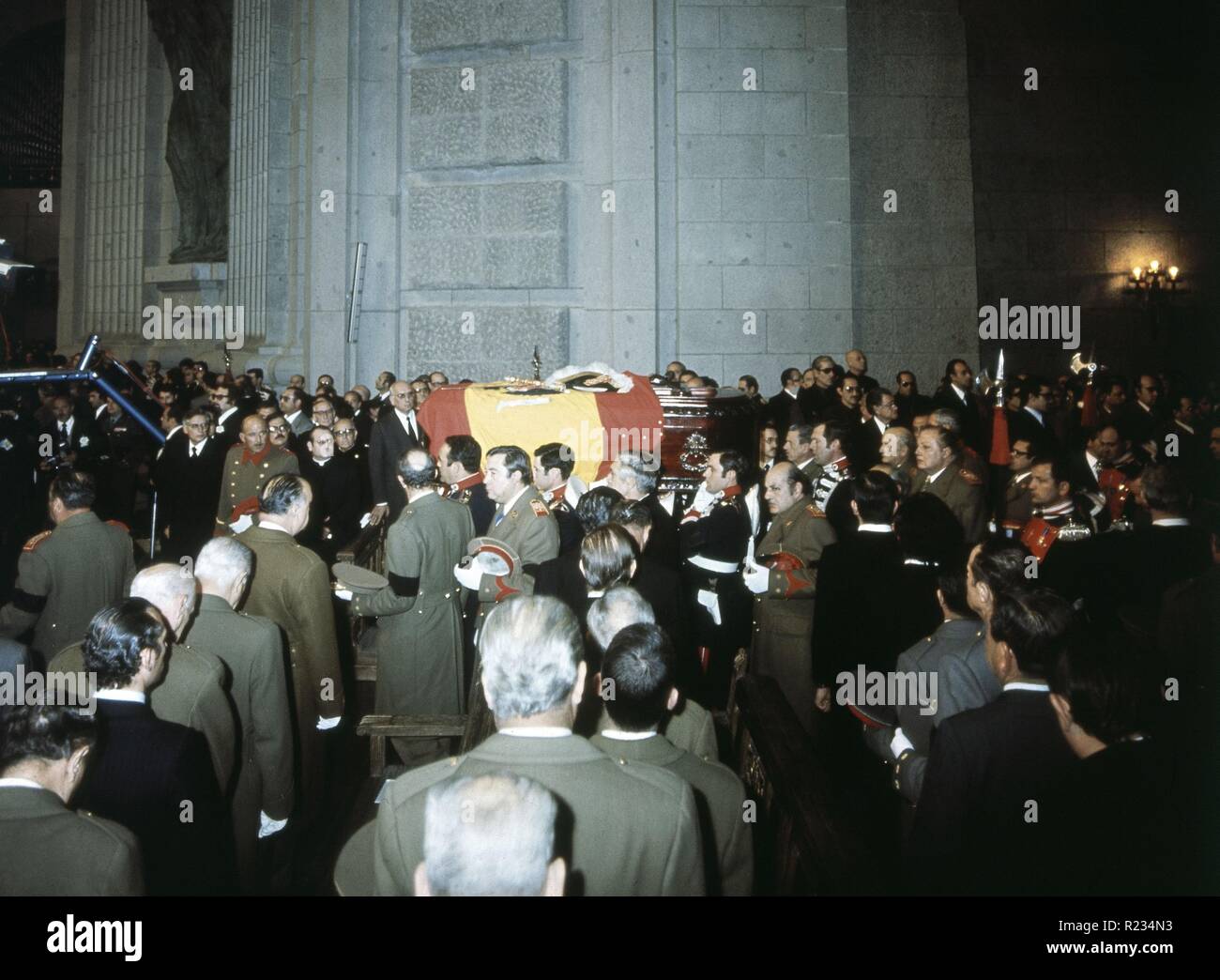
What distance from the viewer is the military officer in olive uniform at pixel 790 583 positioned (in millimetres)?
5070

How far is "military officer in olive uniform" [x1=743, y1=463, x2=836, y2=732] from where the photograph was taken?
5070 mm

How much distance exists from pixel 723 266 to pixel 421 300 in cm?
366

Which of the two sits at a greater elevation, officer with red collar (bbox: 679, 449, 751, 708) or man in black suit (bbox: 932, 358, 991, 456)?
man in black suit (bbox: 932, 358, 991, 456)

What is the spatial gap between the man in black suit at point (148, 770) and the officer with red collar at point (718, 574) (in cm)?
268

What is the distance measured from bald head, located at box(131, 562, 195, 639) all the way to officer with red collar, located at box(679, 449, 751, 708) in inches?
97.5

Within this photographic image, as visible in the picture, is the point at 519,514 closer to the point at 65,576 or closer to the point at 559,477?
the point at 559,477

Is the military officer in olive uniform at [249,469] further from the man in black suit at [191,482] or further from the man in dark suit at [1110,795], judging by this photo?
the man in dark suit at [1110,795]

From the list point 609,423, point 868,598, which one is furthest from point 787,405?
point 868,598

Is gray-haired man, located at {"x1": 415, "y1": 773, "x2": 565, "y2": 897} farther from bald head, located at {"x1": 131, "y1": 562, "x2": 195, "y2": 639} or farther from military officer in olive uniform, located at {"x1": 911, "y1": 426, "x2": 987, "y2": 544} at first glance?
military officer in olive uniform, located at {"x1": 911, "y1": 426, "x2": 987, "y2": 544}

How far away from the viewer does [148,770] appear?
2.66 metres

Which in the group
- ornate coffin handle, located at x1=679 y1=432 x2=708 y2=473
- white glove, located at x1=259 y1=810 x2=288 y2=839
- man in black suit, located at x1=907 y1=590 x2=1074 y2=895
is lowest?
white glove, located at x1=259 y1=810 x2=288 y2=839

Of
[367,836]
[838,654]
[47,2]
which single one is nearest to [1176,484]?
[838,654]

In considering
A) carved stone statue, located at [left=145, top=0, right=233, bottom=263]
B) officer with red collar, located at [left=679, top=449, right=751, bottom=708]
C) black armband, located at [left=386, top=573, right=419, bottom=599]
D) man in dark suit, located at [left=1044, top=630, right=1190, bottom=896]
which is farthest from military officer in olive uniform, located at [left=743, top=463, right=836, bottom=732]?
carved stone statue, located at [left=145, top=0, right=233, bottom=263]

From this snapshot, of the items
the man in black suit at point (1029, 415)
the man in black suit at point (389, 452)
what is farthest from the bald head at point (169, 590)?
the man in black suit at point (1029, 415)
